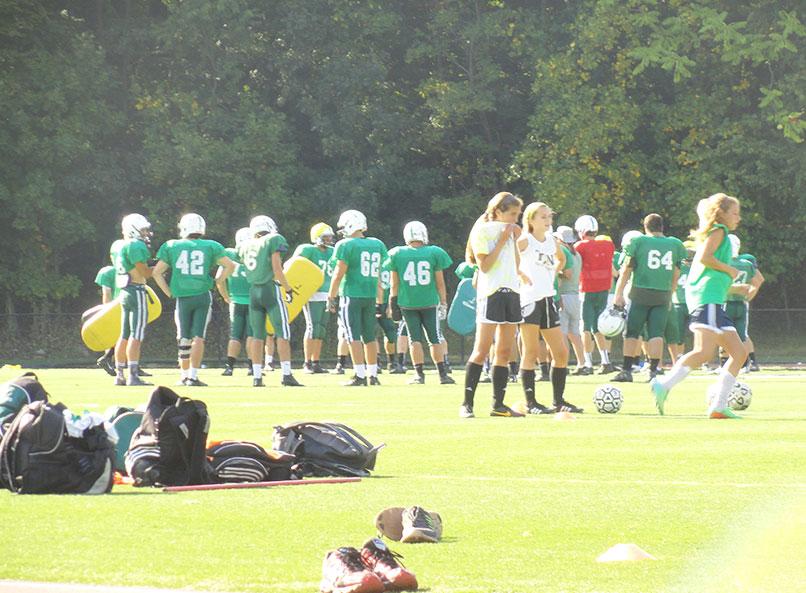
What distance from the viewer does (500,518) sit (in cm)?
823

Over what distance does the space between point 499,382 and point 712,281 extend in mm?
2173

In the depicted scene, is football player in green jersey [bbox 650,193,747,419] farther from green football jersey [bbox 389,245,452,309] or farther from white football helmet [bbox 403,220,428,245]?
white football helmet [bbox 403,220,428,245]

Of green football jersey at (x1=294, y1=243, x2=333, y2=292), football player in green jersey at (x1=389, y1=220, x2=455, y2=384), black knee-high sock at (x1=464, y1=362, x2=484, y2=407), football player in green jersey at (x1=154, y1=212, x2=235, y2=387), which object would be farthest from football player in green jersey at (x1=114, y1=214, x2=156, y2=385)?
black knee-high sock at (x1=464, y1=362, x2=484, y2=407)

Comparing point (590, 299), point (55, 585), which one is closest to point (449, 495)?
point (55, 585)

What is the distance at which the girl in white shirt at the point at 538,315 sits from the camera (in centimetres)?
1550

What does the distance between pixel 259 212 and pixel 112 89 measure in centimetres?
521

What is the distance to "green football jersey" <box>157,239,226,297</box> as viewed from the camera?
2323cm

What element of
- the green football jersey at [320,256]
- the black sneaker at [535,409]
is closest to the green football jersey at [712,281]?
the black sneaker at [535,409]

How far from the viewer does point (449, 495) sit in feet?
30.2

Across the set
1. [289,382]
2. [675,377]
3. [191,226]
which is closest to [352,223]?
[191,226]

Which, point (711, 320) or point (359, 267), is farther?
point (359, 267)

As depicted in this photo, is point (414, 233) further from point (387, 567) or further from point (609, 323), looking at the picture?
point (387, 567)

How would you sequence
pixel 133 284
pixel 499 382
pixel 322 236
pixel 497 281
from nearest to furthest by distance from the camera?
pixel 497 281, pixel 499 382, pixel 133 284, pixel 322 236

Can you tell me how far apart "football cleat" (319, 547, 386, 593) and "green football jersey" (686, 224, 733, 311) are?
346 inches
